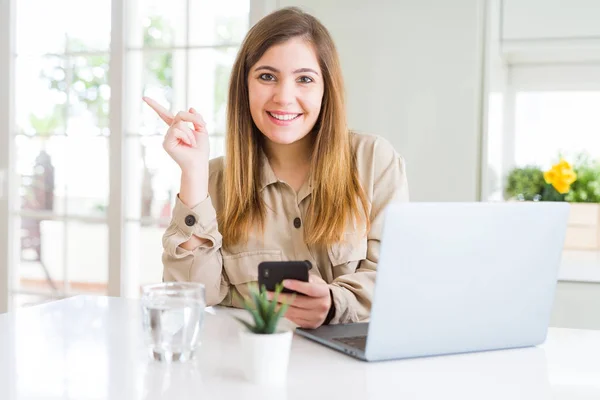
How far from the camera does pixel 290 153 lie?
1.89 meters

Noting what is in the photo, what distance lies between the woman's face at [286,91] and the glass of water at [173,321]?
30.0 inches

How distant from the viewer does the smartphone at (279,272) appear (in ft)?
3.96

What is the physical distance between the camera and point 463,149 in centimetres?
275

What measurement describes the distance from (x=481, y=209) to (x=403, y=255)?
0.46 feet

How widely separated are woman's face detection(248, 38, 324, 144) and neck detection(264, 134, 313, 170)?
0.09m

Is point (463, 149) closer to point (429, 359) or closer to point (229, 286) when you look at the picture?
point (229, 286)

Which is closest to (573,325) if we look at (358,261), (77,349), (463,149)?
(463,149)

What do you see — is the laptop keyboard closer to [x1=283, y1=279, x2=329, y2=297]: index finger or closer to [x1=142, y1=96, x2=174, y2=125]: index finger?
[x1=283, y1=279, x2=329, y2=297]: index finger

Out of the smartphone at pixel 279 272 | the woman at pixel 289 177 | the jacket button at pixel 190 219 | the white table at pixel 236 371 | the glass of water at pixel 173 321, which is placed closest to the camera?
the white table at pixel 236 371

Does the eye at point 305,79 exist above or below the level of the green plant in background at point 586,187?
above

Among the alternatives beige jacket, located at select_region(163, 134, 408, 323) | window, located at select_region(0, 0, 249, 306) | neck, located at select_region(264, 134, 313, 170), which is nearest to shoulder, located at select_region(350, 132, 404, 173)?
beige jacket, located at select_region(163, 134, 408, 323)

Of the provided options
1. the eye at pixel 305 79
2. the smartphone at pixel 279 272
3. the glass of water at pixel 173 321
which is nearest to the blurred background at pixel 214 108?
the eye at pixel 305 79

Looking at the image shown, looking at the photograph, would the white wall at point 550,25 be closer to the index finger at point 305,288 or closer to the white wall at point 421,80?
the white wall at point 421,80

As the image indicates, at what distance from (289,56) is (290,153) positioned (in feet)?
0.84
